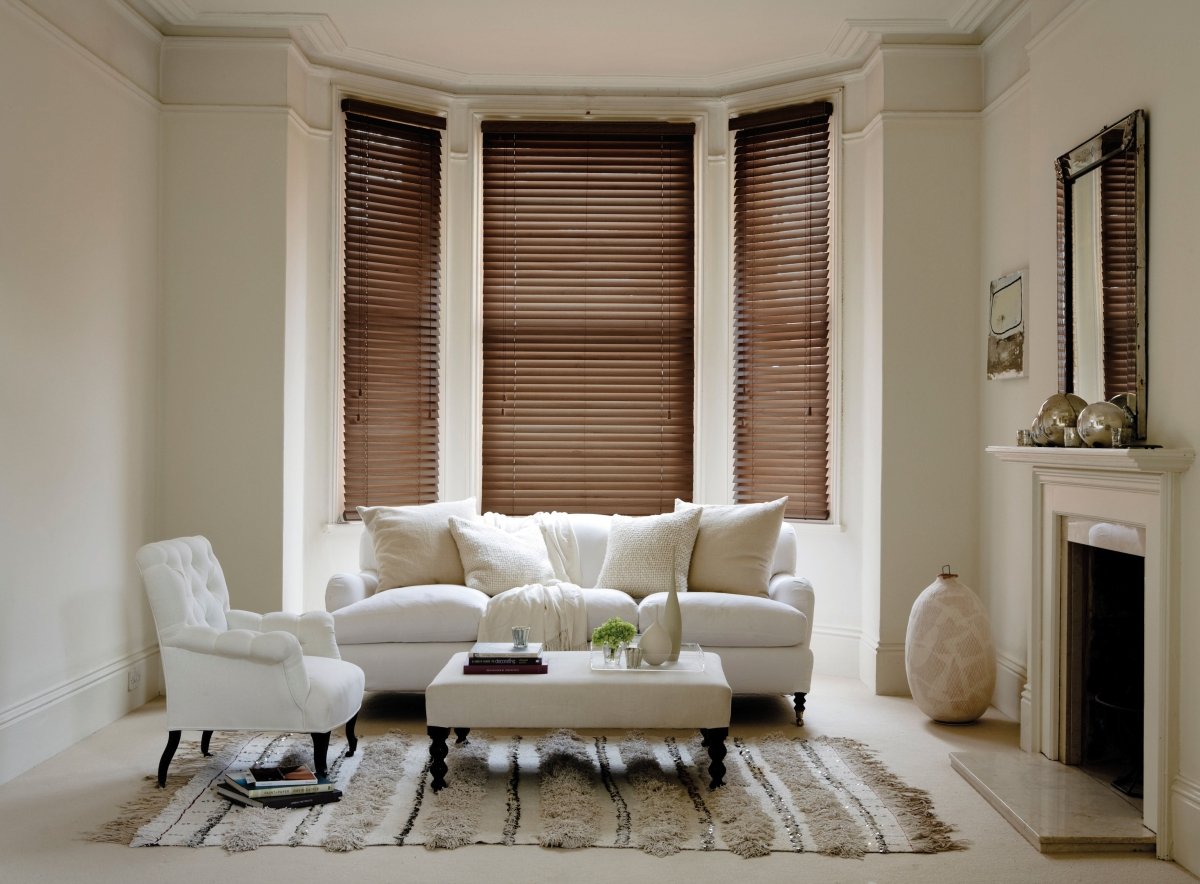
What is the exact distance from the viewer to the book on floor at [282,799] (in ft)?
11.8

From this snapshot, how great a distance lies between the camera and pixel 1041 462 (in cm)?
396

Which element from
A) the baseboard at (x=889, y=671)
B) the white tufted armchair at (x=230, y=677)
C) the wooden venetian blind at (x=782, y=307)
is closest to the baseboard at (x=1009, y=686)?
the baseboard at (x=889, y=671)

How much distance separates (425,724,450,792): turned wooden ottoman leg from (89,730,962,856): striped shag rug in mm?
41

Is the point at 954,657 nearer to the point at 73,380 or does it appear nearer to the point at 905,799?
the point at 905,799

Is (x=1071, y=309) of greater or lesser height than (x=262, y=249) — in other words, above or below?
below

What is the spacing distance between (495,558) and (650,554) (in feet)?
2.43

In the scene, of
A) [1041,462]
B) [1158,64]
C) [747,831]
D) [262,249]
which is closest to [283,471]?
[262,249]

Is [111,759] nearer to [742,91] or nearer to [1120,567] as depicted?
[1120,567]

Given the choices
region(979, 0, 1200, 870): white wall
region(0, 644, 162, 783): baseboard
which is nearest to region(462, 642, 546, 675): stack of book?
region(0, 644, 162, 783): baseboard

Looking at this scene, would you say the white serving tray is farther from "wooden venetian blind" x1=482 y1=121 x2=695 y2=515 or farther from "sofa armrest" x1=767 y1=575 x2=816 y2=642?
"wooden venetian blind" x1=482 y1=121 x2=695 y2=515

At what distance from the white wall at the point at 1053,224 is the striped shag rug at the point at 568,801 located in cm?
100

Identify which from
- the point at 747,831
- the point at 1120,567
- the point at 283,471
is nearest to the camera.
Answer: the point at 747,831

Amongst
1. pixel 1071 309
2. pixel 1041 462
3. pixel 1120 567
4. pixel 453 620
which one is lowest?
pixel 453 620

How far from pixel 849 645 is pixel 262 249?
3.61 meters
